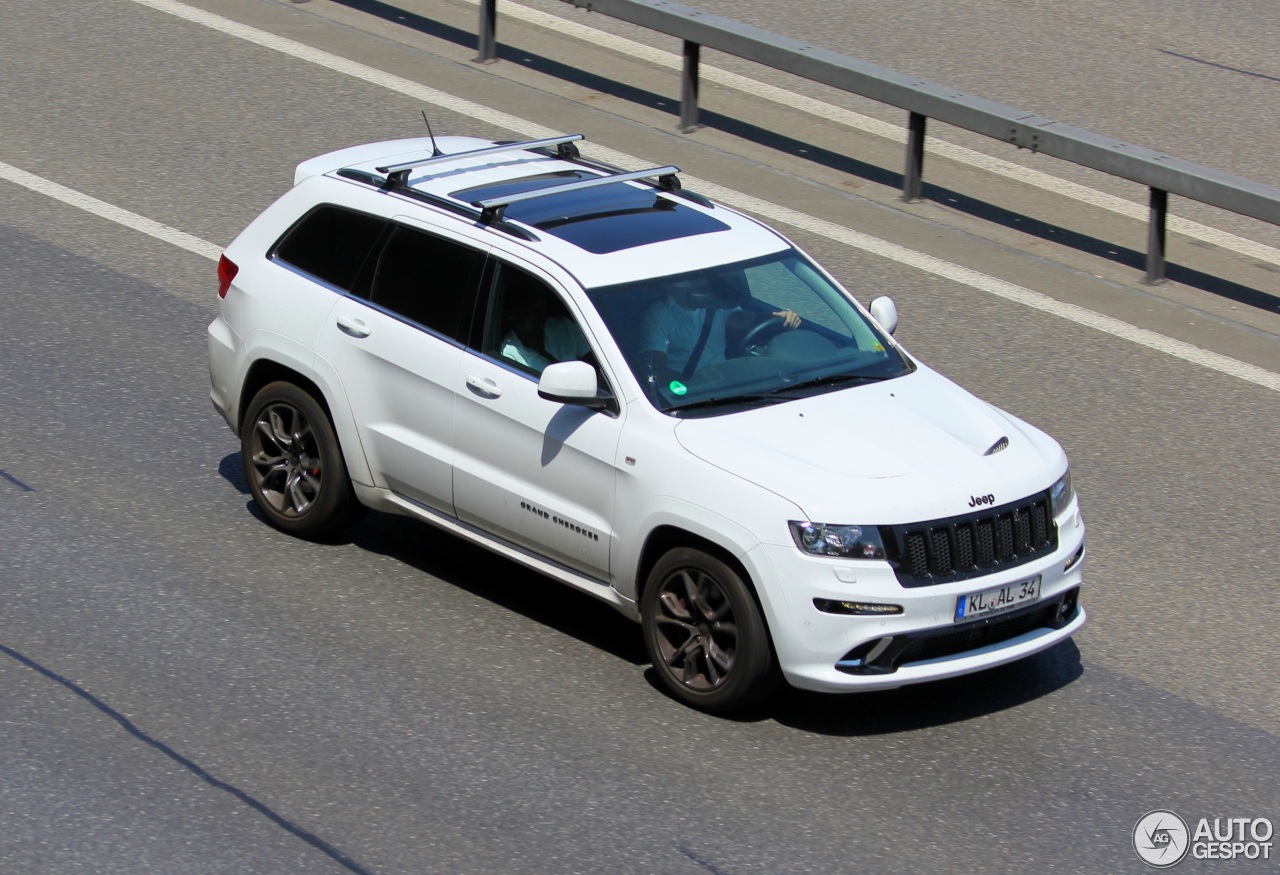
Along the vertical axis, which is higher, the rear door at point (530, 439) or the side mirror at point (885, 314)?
the side mirror at point (885, 314)

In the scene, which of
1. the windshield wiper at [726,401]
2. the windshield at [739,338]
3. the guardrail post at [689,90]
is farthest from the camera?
the guardrail post at [689,90]

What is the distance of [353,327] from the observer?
8164 mm

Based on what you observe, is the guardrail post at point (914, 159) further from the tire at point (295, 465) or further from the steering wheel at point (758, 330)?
the tire at point (295, 465)

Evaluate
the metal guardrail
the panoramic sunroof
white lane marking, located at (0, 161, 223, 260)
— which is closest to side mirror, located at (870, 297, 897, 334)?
the panoramic sunroof

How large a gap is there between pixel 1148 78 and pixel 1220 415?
20.1 feet

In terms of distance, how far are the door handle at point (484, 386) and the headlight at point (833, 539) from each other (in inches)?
62.3

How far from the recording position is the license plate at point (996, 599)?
6855mm

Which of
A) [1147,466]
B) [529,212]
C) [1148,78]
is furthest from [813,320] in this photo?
[1148,78]

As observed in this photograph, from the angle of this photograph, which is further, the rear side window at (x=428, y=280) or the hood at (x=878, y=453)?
the rear side window at (x=428, y=280)

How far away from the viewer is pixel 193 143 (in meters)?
13.5

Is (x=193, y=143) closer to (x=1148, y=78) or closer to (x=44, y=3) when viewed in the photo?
(x=44, y=3)

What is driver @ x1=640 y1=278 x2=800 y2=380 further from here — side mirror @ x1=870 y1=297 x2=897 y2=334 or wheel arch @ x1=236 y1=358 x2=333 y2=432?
wheel arch @ x1=236 y1=358 x2=333 y2=432

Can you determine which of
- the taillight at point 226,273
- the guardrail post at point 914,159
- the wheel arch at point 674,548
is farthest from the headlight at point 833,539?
the guardrail post at point 914,159

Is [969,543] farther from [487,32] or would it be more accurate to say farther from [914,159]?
[487,32]
